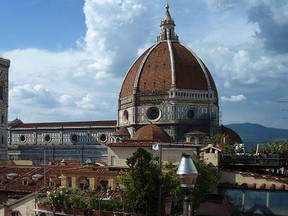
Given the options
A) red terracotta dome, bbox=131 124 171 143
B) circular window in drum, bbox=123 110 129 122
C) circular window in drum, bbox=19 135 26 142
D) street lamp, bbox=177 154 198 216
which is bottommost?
street lamp, bbox=177 154 198 216

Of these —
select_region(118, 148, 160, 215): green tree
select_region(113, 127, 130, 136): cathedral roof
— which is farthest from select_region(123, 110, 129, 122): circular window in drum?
select_region(118, 148, 160, 215): green tree

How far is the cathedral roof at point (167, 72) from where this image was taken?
83.1 m

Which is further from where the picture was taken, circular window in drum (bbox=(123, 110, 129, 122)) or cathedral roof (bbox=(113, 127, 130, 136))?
circular window in drum (bbox=(123, 110, 129, 122))

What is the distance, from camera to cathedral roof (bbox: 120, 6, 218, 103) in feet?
273

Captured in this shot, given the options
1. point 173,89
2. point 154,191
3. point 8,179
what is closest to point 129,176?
point 154,191

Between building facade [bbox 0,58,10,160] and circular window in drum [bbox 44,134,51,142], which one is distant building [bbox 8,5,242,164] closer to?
circular window in drum [bbox 44,134,51,142]

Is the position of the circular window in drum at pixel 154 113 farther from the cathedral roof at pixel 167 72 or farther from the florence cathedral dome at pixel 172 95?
the cathedral roof at pixel 167 72

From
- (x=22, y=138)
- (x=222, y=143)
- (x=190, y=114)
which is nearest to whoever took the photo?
(x=222, y=143)

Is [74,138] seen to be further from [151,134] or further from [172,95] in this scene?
[151,134]

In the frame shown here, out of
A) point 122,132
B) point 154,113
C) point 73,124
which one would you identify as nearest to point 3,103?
point 73,124

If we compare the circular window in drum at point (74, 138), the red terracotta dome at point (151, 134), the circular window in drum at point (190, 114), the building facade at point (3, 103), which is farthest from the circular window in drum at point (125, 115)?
the building facade at point (3, 103)

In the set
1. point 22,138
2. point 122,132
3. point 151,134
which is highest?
point 122,132

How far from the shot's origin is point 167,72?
274 ft

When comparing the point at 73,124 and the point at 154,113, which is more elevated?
the point at 154,113
